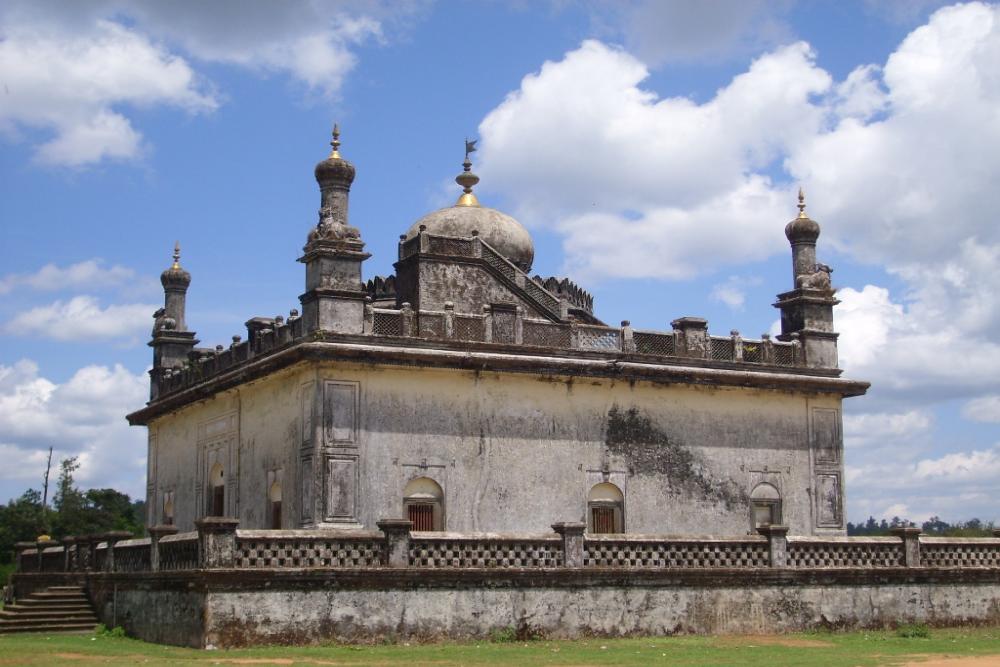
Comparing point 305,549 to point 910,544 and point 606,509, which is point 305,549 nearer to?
point 606,509

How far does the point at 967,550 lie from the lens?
24594mm

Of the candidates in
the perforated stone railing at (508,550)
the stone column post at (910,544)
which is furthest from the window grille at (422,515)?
the stone column post at (910,544)

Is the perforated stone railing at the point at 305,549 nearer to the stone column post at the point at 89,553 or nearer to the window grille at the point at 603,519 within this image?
the stone column post at the point at 89,553

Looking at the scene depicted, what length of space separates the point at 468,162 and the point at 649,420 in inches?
365

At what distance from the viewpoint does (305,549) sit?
1945 cm

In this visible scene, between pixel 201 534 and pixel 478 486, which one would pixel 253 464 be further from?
pixel 201 534

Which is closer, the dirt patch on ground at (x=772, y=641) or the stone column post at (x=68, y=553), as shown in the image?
the dirt patch on ground at (x=772, y=641)

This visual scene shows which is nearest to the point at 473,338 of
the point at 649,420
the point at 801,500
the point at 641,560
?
the point at 649,420

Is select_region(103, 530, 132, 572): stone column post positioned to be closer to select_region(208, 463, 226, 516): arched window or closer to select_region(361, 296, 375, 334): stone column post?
select_region(208, 463, 226, 516): arched window

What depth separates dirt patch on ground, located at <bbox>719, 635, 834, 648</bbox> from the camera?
20.7 metres

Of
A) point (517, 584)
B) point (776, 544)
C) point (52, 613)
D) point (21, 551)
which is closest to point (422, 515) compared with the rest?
point (517, 584)

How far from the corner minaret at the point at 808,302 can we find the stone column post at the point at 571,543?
9826mm

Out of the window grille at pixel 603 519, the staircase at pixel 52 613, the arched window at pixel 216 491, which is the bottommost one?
the staircase at pixel 52 613

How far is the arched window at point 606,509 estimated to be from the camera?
26547mm
